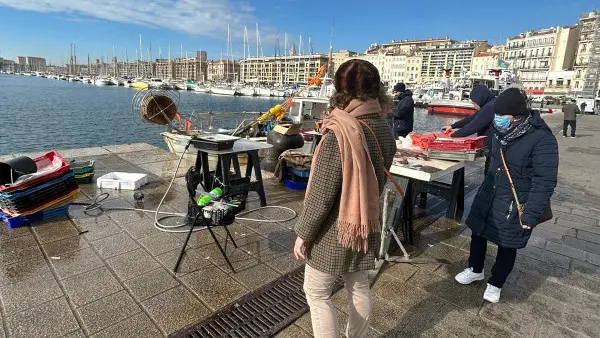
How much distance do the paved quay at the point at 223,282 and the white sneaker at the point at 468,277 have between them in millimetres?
52

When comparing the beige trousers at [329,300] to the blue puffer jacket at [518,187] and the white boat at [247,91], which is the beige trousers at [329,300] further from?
the white boat at [247,91]

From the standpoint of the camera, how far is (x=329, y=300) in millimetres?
1913

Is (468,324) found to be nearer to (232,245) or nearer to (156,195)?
(232,245)

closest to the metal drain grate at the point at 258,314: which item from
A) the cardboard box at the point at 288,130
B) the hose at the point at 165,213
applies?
the hose at the point at 165,213

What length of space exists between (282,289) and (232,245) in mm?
986

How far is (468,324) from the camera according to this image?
8.38 ft

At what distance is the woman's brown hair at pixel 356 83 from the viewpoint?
68.4 inches

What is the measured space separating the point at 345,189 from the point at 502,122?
1734 millimetres

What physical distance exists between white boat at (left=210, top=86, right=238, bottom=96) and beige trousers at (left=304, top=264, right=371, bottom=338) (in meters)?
87.2

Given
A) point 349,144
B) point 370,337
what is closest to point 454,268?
point 370,337

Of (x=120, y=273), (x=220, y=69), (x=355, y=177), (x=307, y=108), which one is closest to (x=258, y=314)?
(x=120, y=273)

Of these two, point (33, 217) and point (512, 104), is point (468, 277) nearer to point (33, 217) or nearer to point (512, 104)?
point (512, 104)

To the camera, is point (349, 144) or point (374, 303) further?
point (374, 303)

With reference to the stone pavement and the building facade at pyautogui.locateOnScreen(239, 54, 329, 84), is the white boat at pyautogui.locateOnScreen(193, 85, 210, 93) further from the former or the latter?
the stone pavement
